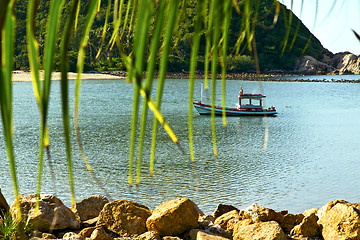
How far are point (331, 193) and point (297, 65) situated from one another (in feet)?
360

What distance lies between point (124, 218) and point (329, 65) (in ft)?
402

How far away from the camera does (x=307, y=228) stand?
456 cm

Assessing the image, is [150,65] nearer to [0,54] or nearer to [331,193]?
[0,54]

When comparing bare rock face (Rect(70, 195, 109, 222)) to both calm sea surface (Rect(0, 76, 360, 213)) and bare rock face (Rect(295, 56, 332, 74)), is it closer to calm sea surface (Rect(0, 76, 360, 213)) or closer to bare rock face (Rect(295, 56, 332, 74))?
calm sea surface (Rect(0, 76, 360, 213))

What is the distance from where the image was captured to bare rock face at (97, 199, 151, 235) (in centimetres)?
468

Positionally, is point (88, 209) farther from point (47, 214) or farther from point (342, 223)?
point (342, 223)

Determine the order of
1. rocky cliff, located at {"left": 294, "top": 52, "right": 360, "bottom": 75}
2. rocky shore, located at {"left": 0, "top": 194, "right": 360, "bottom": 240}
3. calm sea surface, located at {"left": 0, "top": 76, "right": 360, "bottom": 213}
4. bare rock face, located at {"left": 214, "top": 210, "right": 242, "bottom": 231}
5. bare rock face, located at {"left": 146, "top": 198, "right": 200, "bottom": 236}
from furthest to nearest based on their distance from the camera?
rocky cliff, located at {"left": 294, "top": 52, "right": 360, "bottom": 75}
calm sea surface, located at {"left": 0, "top": 76, "right": 360, "bottom": 213}
bare rock face, located at {"left": 214, "top": 210, "right": 242, "bottom": 231}
bare rock face, located at {"left": 146, "top": 198, "right": 200, "bottom": 236}
rocky shore, located at {"left": 0, "top": 194, "right": 360, "bottom": 240}

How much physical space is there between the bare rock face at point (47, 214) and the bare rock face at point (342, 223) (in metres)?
2.51

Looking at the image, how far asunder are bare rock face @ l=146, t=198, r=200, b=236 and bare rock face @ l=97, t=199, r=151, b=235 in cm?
23

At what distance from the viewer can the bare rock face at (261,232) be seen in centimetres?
407

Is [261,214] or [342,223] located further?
[261,214]

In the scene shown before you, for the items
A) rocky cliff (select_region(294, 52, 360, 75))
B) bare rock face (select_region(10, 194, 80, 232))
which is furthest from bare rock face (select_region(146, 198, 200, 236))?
rocky cliff (select_region(294, 52, 360, 75))

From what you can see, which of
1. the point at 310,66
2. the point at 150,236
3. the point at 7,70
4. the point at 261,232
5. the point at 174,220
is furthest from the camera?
the point at 310,66

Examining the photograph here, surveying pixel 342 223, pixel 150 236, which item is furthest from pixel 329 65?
pixel 150 236
